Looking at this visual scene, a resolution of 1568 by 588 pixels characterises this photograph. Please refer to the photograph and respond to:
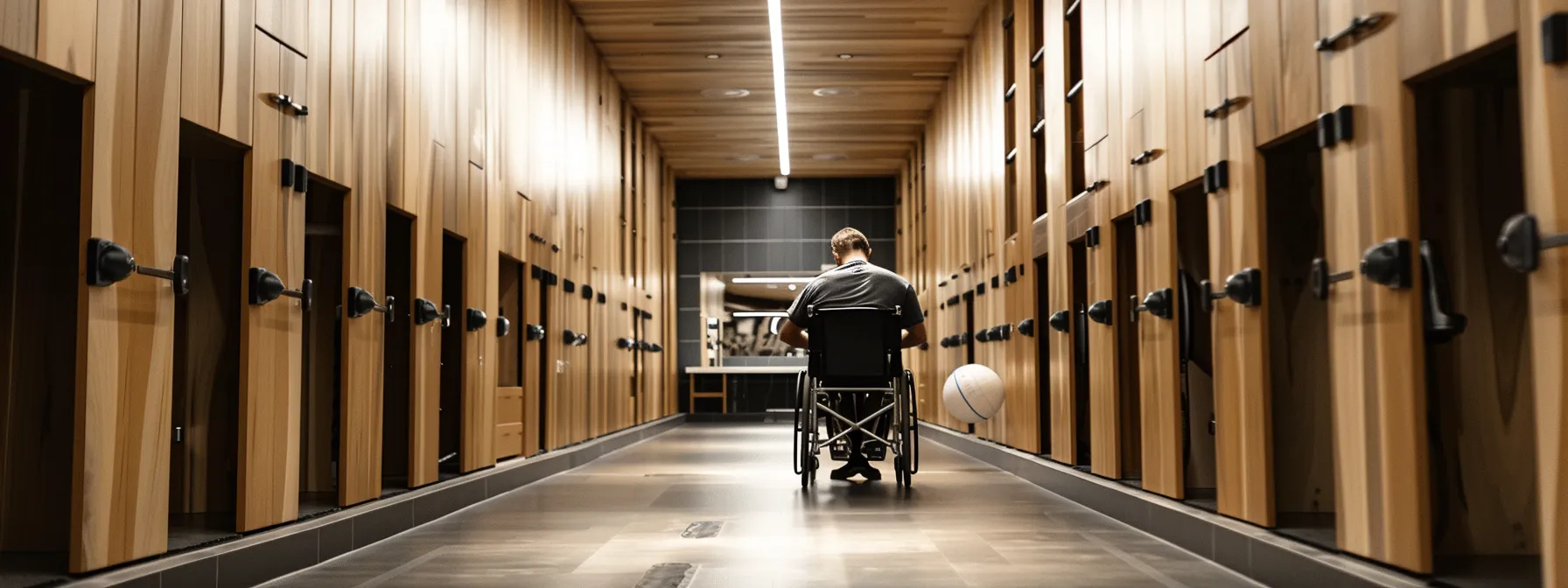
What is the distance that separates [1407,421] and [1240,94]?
132 centimetres

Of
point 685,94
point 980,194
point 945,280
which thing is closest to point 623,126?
point 685,94

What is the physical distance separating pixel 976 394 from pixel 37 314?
528 centimetres

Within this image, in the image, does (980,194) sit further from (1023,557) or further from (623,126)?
(1023,557)

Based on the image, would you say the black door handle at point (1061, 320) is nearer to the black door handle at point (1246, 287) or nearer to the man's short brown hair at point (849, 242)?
the man's short brown hair at point (849, 242)

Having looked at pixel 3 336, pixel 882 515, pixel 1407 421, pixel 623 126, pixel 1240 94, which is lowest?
pixel 882 515

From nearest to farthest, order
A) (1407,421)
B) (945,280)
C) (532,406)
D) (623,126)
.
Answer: (1407,421), (532,406), (945,280), (623,126)

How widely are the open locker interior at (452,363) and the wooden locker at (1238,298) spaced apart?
3.65m

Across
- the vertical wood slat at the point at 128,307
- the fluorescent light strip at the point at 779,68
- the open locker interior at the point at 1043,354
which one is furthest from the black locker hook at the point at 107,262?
the fluorescent light strip at the point at 779,68

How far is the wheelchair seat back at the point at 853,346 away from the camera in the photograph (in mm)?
5898

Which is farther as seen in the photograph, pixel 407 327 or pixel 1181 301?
pixel 407 327

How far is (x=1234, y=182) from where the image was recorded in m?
3.79

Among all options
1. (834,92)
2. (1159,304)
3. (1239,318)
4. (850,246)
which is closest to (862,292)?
(850,246)

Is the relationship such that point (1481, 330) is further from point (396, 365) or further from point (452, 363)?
point (452, 363)

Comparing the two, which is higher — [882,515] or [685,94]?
[685,94]
